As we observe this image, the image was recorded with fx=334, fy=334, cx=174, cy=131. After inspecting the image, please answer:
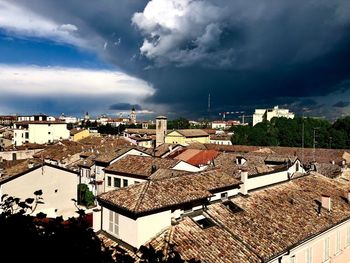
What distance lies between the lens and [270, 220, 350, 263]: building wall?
619 inches

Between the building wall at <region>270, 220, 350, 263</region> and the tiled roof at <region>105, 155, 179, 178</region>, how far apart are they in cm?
1562

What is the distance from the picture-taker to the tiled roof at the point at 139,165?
30.6 meters

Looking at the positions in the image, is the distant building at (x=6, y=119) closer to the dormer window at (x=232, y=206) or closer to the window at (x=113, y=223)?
the window at (x=113, y=223)

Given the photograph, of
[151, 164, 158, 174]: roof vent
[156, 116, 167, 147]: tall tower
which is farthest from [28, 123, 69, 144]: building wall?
[151, 164, 158, 174]: roof vent

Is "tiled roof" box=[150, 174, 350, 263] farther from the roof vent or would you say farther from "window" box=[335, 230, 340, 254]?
the roof vent

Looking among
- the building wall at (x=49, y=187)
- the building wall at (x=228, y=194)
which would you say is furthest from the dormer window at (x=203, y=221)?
the building wall at (x=49, y=187)

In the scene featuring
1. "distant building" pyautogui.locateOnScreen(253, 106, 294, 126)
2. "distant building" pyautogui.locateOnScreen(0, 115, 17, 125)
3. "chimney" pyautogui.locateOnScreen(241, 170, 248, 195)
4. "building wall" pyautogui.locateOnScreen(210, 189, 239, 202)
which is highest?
"distant building" pyautogui.locateOnScreen(253, 106, 294, 126)

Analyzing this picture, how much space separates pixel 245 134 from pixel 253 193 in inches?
2931

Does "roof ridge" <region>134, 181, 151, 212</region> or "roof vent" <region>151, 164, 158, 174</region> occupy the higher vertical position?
"roof ridge" <region>134, 181, 151, 212</region>

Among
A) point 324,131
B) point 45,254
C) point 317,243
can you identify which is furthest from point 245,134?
point 45,254

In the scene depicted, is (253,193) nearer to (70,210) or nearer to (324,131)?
(70,210)

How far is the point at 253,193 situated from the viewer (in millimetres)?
19688

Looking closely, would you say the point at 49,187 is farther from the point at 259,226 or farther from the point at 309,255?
the point at 309,255

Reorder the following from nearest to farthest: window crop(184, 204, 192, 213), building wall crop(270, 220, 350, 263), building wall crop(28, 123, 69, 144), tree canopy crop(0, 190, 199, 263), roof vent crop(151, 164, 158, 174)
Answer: tree canopy crop(0, 190, 199, 263) → window crop(184, 204, 192, 213) → building wall crop(270, 220, 350, 263) → roof vent crop(151, 164, 158, 174) → building wall crop(28, 123, 69, 144)
